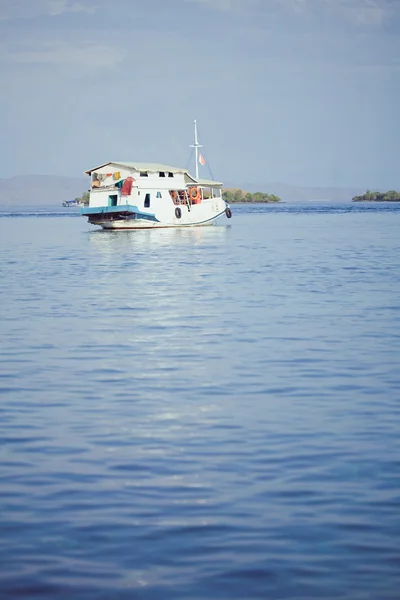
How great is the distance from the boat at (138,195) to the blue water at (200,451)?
49144mm

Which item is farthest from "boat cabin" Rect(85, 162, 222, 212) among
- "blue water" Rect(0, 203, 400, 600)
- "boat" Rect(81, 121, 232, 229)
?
"blue water" Rect(0, 203, 400, 600)

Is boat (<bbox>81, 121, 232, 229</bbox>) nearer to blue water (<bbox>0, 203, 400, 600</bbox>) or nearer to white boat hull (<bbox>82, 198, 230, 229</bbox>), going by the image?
white boat hull (<bbox>82, 198, 230, 229</bbox>)

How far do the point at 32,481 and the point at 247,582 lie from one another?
318cm

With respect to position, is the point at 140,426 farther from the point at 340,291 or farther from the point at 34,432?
the point at 340,291

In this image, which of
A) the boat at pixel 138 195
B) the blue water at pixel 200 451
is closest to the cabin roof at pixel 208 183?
the boat at pixel 138 195

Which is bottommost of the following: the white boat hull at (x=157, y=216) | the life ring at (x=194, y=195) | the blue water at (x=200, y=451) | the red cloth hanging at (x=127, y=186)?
the blue water at (x=200, y=451)

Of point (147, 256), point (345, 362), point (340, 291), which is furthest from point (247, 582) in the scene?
point (147, 256)

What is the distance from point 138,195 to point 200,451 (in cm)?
6563

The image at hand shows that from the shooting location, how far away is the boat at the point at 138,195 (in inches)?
2990

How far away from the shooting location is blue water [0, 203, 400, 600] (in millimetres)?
8070

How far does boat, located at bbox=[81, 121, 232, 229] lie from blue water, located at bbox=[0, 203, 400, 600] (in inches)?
1935

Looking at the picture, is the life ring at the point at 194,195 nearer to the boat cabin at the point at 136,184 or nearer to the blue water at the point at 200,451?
the boat cabin at the point at 136,184

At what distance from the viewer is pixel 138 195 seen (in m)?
76.5

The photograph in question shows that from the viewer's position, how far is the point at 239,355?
1828 centimetres
